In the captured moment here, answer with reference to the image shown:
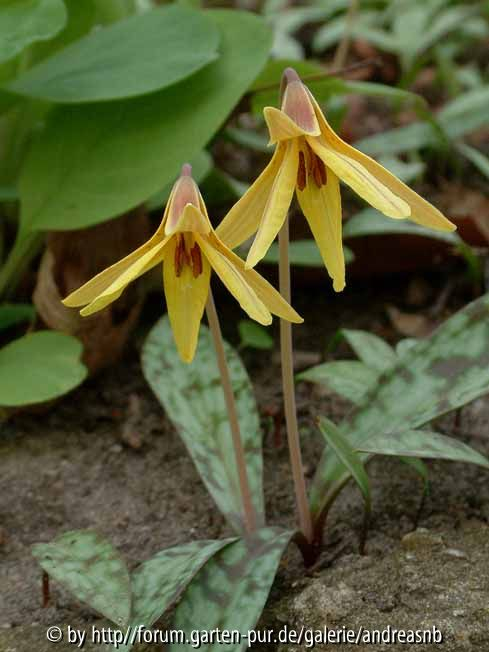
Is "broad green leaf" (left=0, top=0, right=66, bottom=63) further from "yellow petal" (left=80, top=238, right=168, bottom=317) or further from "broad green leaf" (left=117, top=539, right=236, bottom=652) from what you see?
"broad green leaf" (left=117, top=539, right=236, bottom=652)

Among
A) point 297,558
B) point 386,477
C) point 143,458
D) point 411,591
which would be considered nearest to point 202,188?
point 143,458

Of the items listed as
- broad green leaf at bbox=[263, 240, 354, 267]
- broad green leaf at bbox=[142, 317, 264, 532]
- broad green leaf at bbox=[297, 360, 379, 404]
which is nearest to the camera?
broad green leaf at bbox=[142, 317, 264, 532]

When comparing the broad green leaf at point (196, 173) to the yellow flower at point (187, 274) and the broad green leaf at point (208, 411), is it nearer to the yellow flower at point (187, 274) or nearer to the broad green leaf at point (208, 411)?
the broad green leaf at point (208, 411)

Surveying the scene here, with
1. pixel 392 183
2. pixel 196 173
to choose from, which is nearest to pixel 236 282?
pixel 392 183

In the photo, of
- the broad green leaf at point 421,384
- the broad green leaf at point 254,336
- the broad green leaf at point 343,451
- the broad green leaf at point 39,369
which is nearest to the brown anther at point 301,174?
the broad green leaf at point 343,451

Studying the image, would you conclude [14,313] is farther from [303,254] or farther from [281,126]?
[281,126]

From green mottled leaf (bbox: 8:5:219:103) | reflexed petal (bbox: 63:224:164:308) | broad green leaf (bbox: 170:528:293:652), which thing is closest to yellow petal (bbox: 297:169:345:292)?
reflexed petal (bbox: 63:224:164:308)
